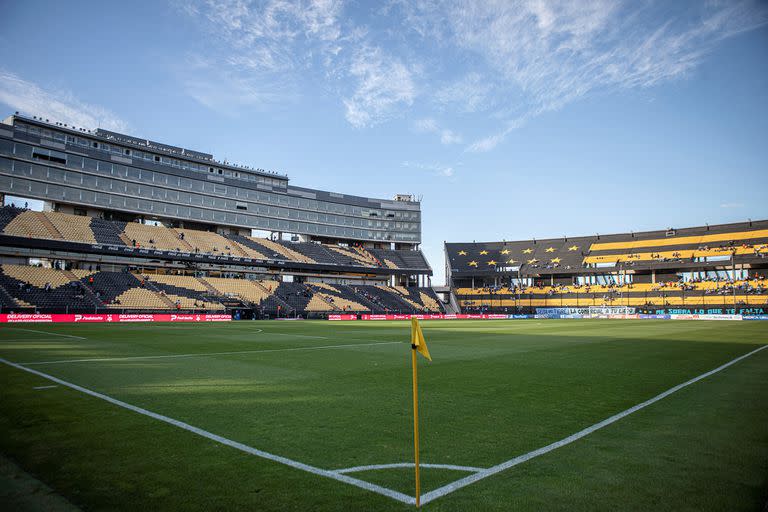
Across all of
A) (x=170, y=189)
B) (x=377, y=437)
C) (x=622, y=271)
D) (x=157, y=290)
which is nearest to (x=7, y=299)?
(x=157, y=290)

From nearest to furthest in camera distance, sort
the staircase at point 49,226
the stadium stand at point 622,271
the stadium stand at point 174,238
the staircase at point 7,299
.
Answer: the staircase at point 7,299 → the stadium stand at point 174,238 → the staircase at point 49,226 → the stadium stand at point 622,271

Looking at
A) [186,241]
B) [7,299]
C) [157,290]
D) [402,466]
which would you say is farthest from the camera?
[186,241]

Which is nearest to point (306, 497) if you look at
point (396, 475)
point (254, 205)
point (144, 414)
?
point (396, 475)

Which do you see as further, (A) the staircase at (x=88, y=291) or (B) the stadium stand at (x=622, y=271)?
(B) the stadium stand at (x=622, y=271)

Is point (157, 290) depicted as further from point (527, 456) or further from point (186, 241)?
point (527, 456)

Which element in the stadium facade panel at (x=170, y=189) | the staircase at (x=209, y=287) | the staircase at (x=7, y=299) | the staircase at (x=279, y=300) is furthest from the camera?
the staircase at (x=279, y=300)

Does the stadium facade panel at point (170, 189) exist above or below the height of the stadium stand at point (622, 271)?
above

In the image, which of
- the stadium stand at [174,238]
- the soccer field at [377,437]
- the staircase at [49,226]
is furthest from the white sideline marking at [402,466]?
the staircase at [49,226]

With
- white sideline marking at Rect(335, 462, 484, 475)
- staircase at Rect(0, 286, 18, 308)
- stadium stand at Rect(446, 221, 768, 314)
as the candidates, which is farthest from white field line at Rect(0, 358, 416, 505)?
stadium stand at Rect(446, 221, 768, 314)

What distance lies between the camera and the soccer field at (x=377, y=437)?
440 cm

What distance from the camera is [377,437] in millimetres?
6324

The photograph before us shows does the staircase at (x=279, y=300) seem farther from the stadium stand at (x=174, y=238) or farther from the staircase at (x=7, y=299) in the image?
the staircase at (x=7, y=299)

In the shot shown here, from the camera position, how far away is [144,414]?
749cm

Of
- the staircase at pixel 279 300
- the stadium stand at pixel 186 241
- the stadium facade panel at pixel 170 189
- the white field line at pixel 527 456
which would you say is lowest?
the white field line at pixel 527 456
